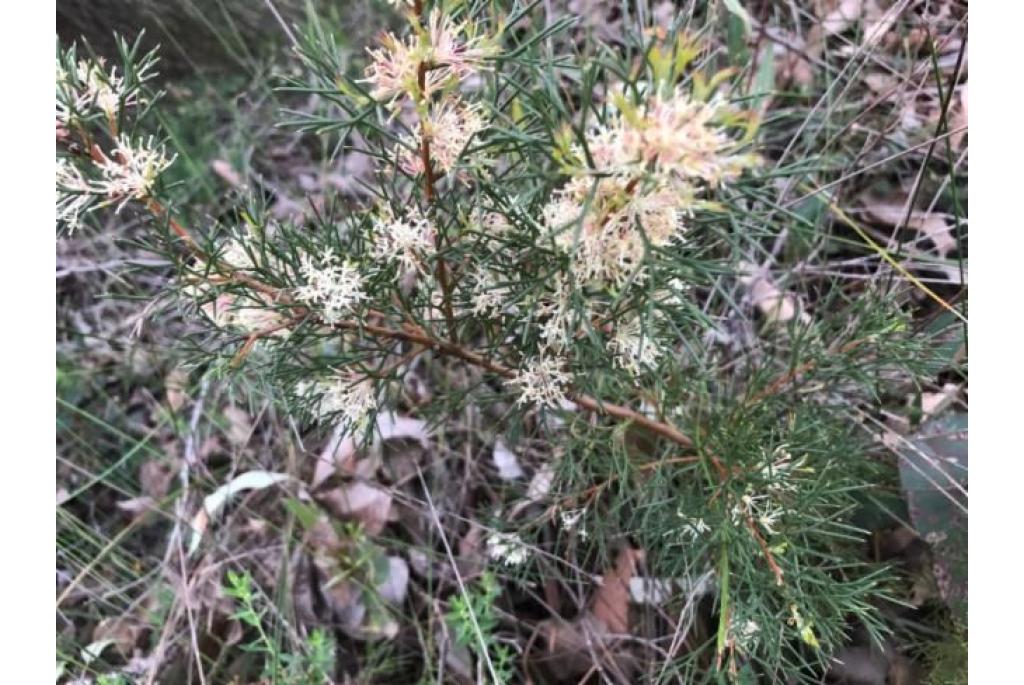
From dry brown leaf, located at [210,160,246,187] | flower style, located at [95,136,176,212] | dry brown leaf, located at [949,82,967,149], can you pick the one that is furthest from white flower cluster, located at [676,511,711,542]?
dry brown leaf, located at [210,160,246,187]

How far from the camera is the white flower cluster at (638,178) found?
381mm

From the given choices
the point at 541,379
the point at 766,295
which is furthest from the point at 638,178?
the point at 766,295

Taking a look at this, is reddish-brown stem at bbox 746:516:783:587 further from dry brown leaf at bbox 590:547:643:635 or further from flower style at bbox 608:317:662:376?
dry brown leaf at bbox 590:547:643:635

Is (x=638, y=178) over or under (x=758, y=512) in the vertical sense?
over

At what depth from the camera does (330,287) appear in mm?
514

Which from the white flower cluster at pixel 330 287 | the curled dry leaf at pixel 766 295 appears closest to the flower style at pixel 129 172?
the white flower cluster at pixel 330 287

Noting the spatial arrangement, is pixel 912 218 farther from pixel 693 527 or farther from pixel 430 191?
pixel 430 191

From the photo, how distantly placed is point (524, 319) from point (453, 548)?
0.61 metres

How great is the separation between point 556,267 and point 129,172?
30cm

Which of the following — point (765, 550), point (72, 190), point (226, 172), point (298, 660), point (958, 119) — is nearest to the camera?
point (72, 190)

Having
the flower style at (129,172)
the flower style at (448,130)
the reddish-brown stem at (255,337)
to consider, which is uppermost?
the flower style at (129,172)

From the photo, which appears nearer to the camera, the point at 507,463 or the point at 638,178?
the point at 638,178

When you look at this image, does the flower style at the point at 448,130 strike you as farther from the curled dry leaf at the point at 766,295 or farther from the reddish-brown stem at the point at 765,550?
the curled dry leaf at the point at 766,295

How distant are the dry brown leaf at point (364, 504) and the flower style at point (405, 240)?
1.82 ft
